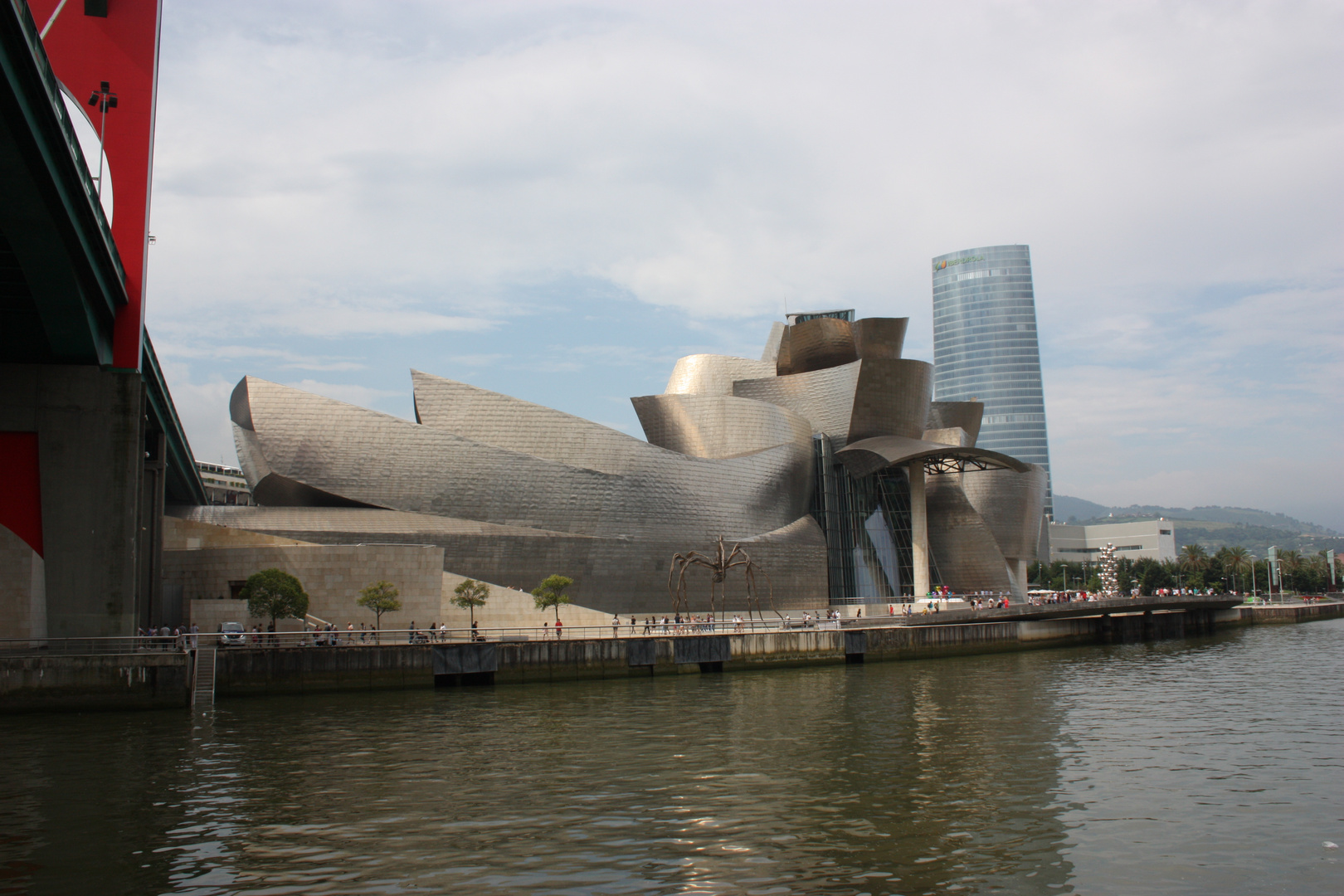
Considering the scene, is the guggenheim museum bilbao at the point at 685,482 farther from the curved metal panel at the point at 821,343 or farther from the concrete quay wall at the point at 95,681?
the concrete quay wall at the point at 95,681

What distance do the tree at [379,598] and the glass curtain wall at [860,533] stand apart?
Result: 1056 inches

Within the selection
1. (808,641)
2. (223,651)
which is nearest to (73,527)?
(223,651)

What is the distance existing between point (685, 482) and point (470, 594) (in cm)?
1437

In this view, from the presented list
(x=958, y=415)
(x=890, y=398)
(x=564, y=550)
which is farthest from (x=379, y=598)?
(x=958, y=415)

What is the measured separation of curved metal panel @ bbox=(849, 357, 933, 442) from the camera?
183ft

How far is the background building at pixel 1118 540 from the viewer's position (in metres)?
147

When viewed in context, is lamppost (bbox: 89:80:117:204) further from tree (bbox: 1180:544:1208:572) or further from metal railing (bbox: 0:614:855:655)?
tree (bbox: 1180:544:1208:572)

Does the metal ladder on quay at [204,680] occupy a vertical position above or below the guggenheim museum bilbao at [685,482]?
below

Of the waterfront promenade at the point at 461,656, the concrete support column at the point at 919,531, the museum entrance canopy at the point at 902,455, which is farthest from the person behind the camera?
the concrete support column at the point at 919,531

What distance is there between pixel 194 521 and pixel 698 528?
2123 centimetres

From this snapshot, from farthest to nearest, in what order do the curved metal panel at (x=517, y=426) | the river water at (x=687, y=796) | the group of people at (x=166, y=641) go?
the curved metal panel at (x=517, y=426), the group of people at (x=166, y=641), the river water at (x=687, y=796)

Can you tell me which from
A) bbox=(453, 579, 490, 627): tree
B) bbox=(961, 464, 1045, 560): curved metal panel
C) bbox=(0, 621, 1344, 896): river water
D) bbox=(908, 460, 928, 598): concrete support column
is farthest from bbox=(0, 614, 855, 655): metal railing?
bbox=(961, 464, 1045, 560): curved metal panel

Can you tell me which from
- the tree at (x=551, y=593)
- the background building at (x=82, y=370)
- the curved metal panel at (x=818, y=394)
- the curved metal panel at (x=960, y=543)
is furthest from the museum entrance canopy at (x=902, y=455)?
the background building at (x=82, y=370)

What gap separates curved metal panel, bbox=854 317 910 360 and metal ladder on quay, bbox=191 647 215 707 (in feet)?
136
